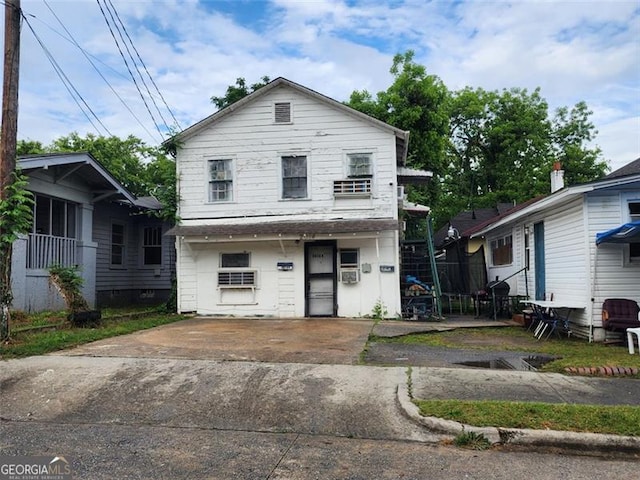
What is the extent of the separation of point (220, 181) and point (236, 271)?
2.65 m

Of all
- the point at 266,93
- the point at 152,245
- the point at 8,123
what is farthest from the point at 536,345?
the point at 152,245

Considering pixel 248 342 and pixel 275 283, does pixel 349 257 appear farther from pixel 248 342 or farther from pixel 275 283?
pixel 248 342

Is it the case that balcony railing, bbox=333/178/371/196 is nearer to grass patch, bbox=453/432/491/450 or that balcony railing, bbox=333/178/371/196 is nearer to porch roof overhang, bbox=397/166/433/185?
porch roof overhang, bbox=397/166/433/185

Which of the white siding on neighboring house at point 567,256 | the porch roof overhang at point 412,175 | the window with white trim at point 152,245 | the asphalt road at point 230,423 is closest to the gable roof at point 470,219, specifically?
the porch roof overhang at point 412,175

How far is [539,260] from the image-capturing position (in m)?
13.1

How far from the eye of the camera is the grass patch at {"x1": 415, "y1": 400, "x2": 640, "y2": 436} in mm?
4551

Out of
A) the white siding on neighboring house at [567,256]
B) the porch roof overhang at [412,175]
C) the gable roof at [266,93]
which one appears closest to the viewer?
the white siding on neighboring house at [567,256]

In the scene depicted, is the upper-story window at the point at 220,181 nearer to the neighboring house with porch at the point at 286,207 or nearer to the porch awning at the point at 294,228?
the neighboring house with porch at the point at 286,207

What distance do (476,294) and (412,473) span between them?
11550 millimetres

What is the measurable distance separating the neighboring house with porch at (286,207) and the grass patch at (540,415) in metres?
7.92

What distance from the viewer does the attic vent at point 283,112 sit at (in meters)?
13.6

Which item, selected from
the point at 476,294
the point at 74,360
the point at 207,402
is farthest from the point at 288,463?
the point at 476,294

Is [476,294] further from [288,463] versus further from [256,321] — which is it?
[288,463]

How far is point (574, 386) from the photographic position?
606cm
